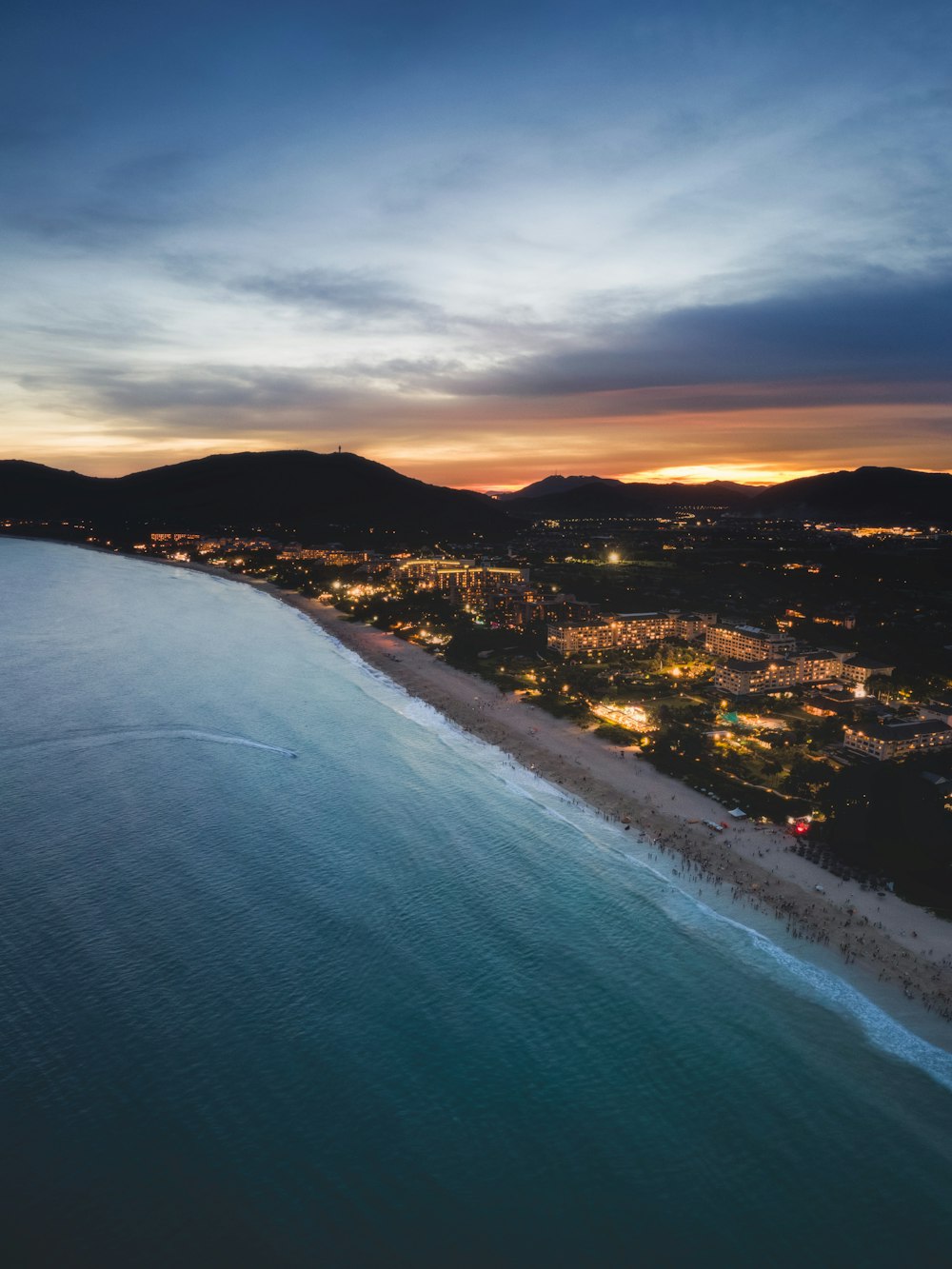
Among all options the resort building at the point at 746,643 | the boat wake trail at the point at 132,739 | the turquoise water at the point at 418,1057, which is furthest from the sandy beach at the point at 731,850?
the resort building at the point at 746,643

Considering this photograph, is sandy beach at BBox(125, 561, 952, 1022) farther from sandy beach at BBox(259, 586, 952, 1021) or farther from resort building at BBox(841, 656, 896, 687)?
resort building at BBox(841, 656, 896, 687)

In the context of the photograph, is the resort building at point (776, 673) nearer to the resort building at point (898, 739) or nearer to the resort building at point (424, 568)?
the resort building at point (898, 739)

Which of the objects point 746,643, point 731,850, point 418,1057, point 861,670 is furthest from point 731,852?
point 746,643

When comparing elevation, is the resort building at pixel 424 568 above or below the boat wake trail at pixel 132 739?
above

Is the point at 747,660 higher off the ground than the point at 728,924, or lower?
higher

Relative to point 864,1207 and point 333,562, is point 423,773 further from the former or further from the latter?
point 333,562

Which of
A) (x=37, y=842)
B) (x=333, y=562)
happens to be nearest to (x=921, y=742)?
(x=37, y=842)

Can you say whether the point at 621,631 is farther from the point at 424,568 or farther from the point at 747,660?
the point at 424,568
